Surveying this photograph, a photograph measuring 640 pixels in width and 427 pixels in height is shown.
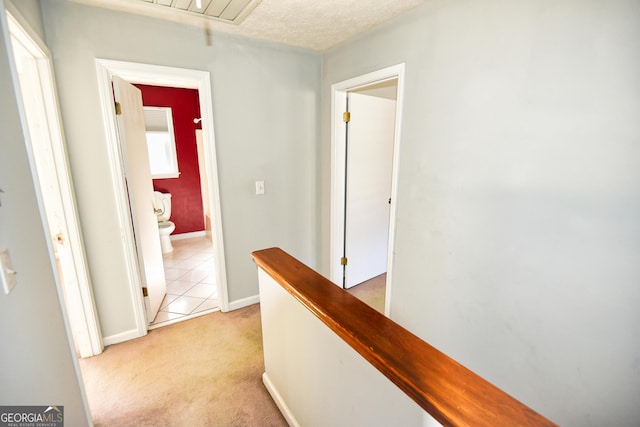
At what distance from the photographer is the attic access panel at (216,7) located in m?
1.69

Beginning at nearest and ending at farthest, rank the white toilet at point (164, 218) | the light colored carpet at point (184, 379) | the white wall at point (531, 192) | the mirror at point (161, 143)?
the white wall at point (531, 192) → the light colored carpet at point (184, 379) → the white toilet at point (164, 218) → the mirror at point (161, 143)

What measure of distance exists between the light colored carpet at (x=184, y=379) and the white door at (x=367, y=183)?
1.29 metres

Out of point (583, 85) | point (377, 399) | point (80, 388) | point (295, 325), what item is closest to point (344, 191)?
point (295, 325)

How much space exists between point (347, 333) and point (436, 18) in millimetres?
1826

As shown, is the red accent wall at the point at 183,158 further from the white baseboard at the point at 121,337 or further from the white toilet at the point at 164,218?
the white baseboard at the point at 121,337

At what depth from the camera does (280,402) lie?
156 centimetres

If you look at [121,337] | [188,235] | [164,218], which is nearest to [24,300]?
[121,337]

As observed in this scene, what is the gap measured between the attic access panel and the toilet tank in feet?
9.13

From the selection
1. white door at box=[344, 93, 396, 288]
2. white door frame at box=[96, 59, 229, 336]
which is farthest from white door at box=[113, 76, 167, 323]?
white door at box=[344, 93, 396, 288]

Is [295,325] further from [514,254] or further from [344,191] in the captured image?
[344,191]

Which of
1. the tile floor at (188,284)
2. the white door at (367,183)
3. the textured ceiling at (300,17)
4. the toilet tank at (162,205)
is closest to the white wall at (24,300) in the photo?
the textured ceiling at (300,17)

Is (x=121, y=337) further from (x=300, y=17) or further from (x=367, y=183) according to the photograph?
(x=300, y=17)

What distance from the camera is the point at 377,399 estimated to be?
0.82 meters

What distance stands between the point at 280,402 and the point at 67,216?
5.79 ft
